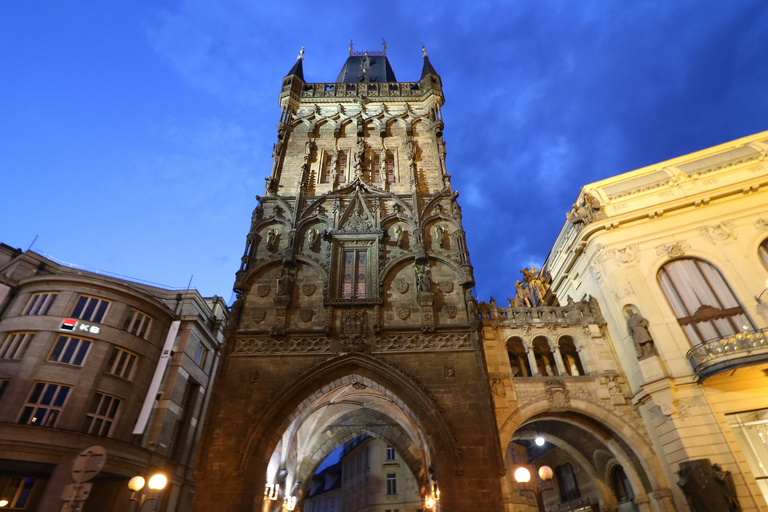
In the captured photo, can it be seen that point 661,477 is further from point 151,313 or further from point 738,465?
point 151,313

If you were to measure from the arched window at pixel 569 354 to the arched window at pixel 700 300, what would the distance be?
14.4ft

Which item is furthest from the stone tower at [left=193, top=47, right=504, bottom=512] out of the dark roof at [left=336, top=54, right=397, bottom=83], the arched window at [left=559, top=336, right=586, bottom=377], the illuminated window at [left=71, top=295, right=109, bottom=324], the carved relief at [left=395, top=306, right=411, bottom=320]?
the illuminated window at [left=71, top=295, right=109, bottom=324]

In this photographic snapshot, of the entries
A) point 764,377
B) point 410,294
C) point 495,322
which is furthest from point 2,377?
point 764,377

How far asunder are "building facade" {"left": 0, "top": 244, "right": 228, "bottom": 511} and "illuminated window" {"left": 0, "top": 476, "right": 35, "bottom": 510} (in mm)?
40

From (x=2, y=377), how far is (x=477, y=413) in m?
20.2

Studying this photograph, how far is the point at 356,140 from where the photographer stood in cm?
2533

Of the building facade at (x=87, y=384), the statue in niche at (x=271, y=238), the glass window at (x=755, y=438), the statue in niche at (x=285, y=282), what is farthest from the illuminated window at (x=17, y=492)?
the glass window at (x=755, y=438)

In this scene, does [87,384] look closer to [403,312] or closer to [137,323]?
[137,323]

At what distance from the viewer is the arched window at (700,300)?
15984 mm

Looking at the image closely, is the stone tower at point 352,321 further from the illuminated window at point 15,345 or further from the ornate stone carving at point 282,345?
the illuminated window at point 15,345

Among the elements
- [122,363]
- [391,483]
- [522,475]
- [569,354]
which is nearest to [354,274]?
[569,354]

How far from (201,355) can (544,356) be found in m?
21.8

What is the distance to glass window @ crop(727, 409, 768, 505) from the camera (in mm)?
13688

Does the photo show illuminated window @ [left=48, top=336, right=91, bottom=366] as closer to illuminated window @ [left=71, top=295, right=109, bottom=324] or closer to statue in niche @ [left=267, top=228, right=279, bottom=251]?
illuminated window @ [left=71, top=295, right=109, bottom=324]
